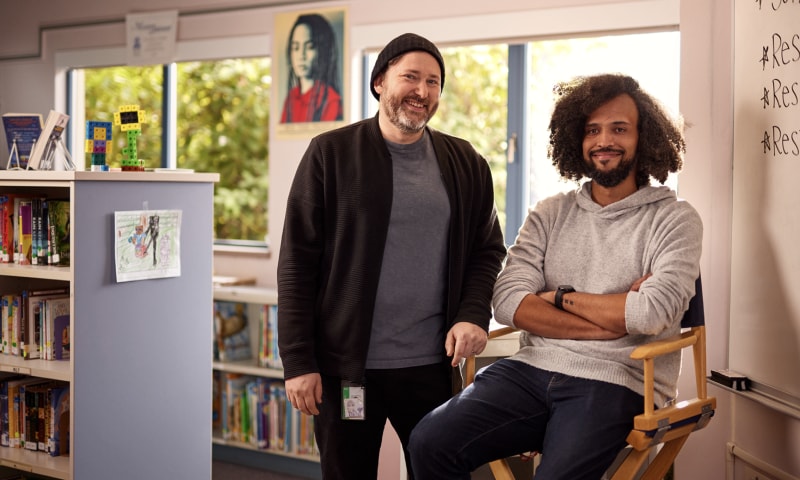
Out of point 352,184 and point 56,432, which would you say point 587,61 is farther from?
point 56,432

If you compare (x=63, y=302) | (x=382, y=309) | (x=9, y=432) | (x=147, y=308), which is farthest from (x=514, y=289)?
(x=9, y=432)

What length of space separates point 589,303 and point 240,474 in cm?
236

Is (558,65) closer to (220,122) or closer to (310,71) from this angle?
(310,71)

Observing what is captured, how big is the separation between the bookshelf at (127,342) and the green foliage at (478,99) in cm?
218

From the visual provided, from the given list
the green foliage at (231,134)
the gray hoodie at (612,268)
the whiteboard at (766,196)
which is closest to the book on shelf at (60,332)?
the gray hoodie at (612,268)

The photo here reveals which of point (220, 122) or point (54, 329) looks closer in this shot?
point (54, 329)

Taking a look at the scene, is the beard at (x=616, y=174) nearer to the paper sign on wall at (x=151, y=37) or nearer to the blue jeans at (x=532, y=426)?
the blue jeans at (x=532, y=426)

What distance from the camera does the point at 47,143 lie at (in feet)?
9.64

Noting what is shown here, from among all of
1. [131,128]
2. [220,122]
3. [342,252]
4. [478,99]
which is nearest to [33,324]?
[131,128]

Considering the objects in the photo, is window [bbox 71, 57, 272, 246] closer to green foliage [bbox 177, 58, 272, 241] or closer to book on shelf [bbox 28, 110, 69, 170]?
green foliage [bbox 177, 58, 272, 241]

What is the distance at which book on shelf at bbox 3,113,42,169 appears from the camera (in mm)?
3008

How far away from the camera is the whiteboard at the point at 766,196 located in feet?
7.04

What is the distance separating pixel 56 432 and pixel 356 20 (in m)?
2.21

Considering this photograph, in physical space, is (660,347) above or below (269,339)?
above
